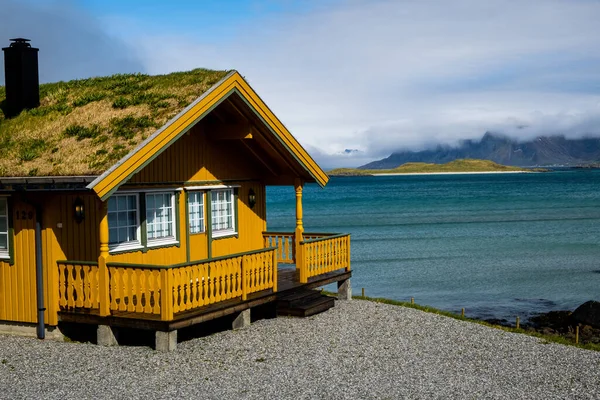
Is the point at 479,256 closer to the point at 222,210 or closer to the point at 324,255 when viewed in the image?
the point at 324,255

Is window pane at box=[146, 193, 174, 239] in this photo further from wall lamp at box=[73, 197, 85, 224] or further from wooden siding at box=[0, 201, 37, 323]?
wooden siding at box=[0, 201, 37, 323]

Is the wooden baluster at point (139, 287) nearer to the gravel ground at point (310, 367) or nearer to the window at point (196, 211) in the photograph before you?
the gravel ground at point (310, 367)

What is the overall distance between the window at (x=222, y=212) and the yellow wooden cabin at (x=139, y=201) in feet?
0.13

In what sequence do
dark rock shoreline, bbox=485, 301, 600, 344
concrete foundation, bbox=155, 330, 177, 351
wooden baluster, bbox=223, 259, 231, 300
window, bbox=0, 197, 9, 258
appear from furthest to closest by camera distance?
dark rock shoreline, bbox=485, 301, 600, 344 → wooden baluster, bbox=223, 259, 231, 300 → window, bbox=0, 197, 9, 258 → concrete foundation, bbox=155, 330, 177, 351

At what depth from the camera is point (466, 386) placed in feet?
43.7

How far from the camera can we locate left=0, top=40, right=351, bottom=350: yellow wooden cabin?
14.8 meters

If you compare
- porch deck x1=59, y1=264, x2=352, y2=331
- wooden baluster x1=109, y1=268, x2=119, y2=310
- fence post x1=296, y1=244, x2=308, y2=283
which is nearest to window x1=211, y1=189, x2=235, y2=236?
fence post x1=296, y1=244, x2=308, y2=283

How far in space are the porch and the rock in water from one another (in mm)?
11215

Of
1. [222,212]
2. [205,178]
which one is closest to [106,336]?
[205,178]

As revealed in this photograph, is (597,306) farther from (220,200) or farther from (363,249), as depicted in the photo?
(363,249)

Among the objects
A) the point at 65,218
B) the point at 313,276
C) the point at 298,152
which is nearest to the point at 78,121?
the point at 65,218

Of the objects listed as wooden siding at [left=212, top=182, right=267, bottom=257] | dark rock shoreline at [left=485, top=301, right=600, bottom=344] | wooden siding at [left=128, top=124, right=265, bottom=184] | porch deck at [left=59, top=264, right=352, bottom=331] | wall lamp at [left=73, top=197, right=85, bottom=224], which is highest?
wooden siding at [left=128, top=124, right=265, bottom=184]

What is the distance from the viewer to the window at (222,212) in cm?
1980

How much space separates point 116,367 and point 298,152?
26.7 ft
